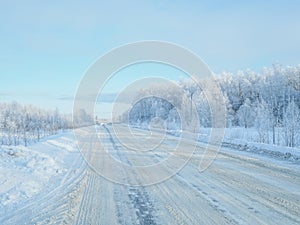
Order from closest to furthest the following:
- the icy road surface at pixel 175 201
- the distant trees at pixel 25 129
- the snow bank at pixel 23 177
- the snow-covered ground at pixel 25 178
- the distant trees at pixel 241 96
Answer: the icy road surface at pixel 175 201
the snow-covered ground at pixel 25 178
the snow bank at pixel 23 177
the distant trees at pixel 25 129
the distant trees at pixel 241 96

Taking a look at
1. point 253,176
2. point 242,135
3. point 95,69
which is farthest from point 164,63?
point 242,135

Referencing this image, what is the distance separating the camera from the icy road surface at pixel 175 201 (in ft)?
17.2

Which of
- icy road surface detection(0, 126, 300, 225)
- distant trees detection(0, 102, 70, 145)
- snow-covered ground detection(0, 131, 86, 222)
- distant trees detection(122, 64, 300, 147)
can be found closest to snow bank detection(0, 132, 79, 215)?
snow-covered ground detection(0, 131, 86, 222)

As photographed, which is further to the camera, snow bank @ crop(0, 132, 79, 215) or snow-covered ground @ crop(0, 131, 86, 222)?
snow bank @ crop(0, 132, 79, 215)

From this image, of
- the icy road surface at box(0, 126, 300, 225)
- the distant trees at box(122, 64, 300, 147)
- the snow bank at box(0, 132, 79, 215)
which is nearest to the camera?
the icy road surface at box(0, 126, 300, 225)

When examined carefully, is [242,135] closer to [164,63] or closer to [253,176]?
[164,63]

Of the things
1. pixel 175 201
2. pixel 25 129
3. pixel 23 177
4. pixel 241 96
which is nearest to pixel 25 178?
pixel 23 177

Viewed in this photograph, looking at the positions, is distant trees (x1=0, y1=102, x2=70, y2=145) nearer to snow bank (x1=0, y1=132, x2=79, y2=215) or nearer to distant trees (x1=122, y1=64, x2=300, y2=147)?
snow bank (x1=0, y1=132, x2=79, y2=215)

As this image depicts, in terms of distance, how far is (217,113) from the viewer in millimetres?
56531

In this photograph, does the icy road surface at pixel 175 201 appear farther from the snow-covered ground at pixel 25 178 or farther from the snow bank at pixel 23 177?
the snow bank at pixel 23 177

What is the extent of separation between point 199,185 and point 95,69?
5.09 meters

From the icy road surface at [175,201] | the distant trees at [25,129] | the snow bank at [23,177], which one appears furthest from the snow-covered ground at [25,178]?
the distant trees at [25,129]

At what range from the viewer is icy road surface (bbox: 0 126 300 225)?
5.24 metres

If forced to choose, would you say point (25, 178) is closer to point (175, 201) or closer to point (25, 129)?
point (175, 201)
